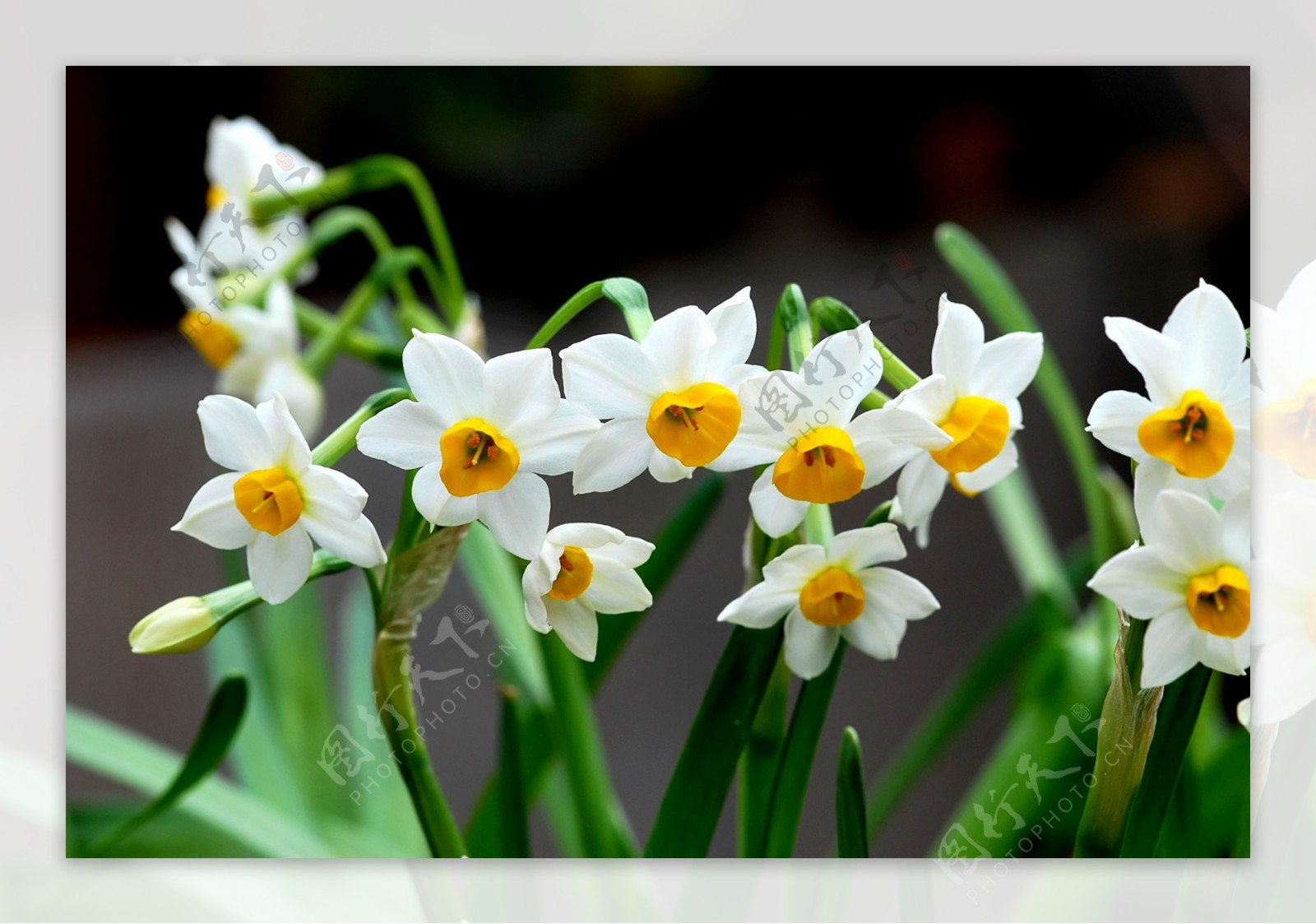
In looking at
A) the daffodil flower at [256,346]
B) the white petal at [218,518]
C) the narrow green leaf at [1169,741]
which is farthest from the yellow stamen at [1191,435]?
the daffodil flower at [256,346]

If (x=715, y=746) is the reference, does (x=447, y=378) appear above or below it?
above

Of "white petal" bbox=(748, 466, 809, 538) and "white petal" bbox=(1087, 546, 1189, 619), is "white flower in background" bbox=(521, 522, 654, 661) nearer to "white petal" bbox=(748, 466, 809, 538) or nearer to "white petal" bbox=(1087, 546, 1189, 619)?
"white petal" bbox=(748, 466, 809, 538)

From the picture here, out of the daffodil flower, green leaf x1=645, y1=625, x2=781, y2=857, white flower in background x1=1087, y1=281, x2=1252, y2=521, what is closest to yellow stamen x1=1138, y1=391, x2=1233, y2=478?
white flower in background x1=1087, y1=281, x2=1252, y2=521

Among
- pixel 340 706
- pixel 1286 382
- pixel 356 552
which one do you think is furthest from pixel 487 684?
pixel 1286 382

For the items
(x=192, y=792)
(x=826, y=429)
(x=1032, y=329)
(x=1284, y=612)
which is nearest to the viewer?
(x=826, y=429)

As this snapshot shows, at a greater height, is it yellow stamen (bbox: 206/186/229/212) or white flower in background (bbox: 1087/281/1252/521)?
yellow stamen (bbox: 206/186/229/212)

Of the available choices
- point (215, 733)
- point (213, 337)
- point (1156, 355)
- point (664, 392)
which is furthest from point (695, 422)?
point (213, 337)

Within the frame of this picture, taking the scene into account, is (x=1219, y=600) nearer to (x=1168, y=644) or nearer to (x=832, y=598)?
(x=1168, y=644)
